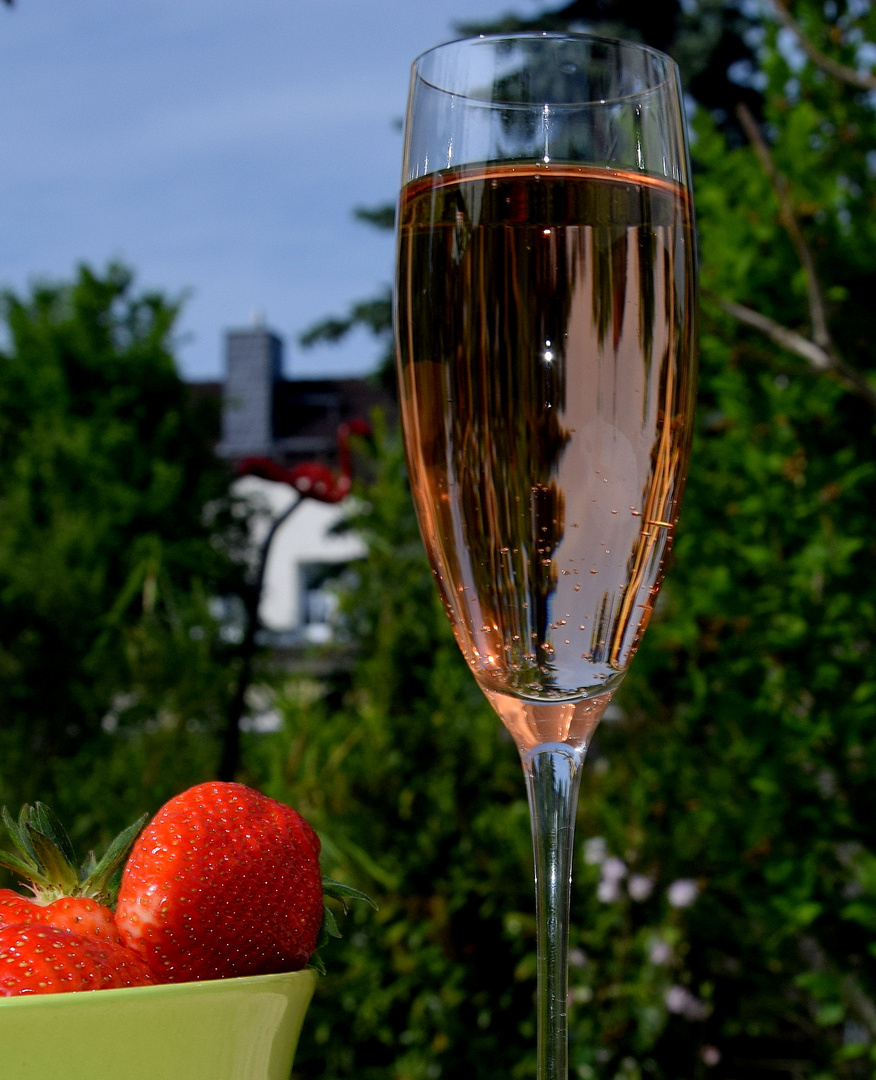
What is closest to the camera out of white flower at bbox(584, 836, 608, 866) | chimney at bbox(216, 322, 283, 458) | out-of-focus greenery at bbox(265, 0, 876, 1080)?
out-of-focus greenery at bbox(265, 0, 876, 1080)

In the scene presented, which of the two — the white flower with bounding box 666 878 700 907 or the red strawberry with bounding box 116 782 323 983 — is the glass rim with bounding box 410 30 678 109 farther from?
the white flower with bounding box 666 878 700 907

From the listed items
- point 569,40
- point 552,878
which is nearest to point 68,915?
point 552,878

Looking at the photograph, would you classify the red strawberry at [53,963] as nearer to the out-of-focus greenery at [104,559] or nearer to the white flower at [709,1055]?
the out-of-focus greenery at [104,559]

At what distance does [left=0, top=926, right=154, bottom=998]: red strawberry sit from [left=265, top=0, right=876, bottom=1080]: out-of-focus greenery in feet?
5.94

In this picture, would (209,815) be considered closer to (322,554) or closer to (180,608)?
(180,608)

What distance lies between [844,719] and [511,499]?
1.81 metres

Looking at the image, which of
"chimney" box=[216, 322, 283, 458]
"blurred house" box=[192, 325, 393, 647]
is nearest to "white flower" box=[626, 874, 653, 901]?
"blurred house" box=[192, 325, 393, 647]

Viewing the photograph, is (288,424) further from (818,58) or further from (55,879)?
(55,879)

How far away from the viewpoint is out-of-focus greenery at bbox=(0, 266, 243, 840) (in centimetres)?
330

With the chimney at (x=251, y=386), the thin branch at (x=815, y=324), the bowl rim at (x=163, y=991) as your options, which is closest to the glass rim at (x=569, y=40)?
the bowl rim at (x=163, y=991)

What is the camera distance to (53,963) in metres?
0.62

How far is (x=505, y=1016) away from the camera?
9.95 feet

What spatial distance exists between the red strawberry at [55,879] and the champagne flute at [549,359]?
0.24m

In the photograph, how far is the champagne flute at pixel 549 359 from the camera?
74cm
